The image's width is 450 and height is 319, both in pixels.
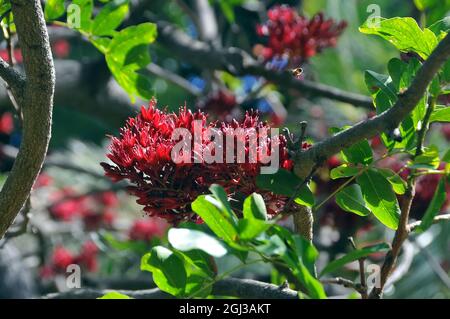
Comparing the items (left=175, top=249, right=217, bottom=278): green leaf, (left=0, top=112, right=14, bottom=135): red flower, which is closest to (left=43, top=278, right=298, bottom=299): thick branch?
(left=175, top=249, right=217, bottom=278): green leaf

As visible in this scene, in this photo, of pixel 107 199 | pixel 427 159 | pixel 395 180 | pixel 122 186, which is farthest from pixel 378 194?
pixel 107 199

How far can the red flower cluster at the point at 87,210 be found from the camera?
14.0 feet

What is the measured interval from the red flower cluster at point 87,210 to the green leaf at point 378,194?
2.87 metres

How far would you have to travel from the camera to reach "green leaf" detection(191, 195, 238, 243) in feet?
3.74

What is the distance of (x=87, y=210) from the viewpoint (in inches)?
178

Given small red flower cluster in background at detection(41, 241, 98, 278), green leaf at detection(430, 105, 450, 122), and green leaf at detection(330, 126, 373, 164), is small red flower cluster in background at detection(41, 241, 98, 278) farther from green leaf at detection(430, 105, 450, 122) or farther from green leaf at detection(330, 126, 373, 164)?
green leaf at detection(430, 105, 450, 122)

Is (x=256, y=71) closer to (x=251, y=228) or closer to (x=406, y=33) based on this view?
(x=406, y=33)

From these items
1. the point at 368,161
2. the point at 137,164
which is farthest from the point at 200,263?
the point at 368,161

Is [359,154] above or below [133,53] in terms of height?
below

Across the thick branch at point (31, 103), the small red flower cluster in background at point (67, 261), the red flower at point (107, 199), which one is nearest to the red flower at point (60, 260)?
the small red flower cluster in background at point (67, 261)

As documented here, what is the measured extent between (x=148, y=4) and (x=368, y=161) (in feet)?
5.29

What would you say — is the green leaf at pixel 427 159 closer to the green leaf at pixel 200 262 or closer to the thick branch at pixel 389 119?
the thick branch at pixel 389 119

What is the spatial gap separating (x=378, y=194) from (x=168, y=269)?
389 millimetres
